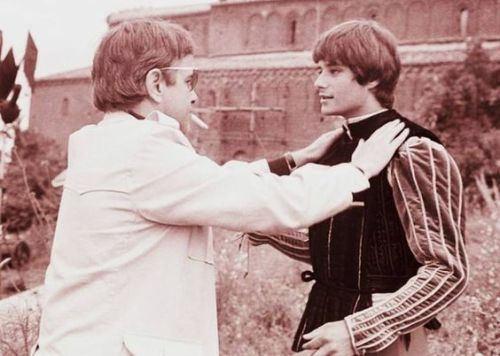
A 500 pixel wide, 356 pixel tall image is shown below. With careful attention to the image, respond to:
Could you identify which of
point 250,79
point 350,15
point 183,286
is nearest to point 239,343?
point 183,286

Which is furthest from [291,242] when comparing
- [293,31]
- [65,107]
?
[65,107]

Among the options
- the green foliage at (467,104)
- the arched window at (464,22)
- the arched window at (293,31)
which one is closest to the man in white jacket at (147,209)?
the green foliage at (467,104)

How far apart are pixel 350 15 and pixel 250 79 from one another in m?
5.69

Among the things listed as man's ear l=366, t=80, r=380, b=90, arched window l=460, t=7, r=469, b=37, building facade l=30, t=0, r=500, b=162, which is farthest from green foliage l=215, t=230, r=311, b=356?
arched window l=460, t=7, r=469, b=37

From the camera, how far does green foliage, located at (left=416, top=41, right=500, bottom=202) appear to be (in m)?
18.4

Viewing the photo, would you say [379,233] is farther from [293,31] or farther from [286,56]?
[293,31]

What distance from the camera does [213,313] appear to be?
186cm

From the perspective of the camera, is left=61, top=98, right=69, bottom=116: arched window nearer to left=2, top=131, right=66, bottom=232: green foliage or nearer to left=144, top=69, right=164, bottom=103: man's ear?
left=2, top=131, right=66, bottom=232: green foliage

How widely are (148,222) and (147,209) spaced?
59 millimetres

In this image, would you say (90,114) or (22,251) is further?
(90,114)

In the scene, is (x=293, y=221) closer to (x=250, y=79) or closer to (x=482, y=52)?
(x=482, y=52)

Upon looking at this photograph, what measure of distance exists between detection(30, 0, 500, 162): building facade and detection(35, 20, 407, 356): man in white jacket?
22983mm

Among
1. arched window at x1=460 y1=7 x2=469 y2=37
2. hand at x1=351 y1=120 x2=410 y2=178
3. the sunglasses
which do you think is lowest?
hand at x1=351 y1=120 x2=410 y2=178

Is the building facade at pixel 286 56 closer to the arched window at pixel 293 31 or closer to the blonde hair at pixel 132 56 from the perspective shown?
the arched window at pixel 293 31
